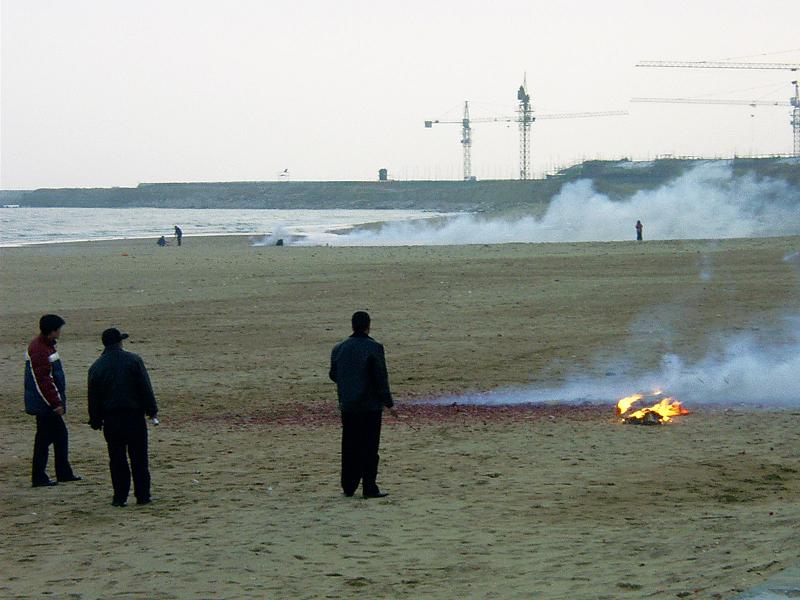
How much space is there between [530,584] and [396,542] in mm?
1534

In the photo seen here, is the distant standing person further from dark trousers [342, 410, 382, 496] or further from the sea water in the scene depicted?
the sea water

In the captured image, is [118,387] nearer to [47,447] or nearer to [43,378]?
[43,378]

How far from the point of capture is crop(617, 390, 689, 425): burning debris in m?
13.9

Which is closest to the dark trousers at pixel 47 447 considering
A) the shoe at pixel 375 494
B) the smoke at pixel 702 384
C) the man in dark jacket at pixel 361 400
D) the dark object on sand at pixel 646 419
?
the man in dark jacket at pixel 361 400

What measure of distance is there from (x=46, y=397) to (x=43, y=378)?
19cm

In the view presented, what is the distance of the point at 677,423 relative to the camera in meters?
13.8

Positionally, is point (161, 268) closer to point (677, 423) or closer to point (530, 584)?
point (677, 423)

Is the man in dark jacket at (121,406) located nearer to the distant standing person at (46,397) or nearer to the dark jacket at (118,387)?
the dark jacket at (118,387)

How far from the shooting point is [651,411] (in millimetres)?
13961

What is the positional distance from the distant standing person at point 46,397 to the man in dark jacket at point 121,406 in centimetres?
99

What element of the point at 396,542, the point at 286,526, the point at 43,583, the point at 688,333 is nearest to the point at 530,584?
the point at 396,542

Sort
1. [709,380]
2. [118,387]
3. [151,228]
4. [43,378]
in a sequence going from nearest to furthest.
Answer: [118,387]
[43,378]
[709,380]
[151,228]

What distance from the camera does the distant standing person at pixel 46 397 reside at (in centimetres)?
1118

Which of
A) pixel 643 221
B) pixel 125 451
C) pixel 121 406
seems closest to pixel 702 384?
pixel 125 451
